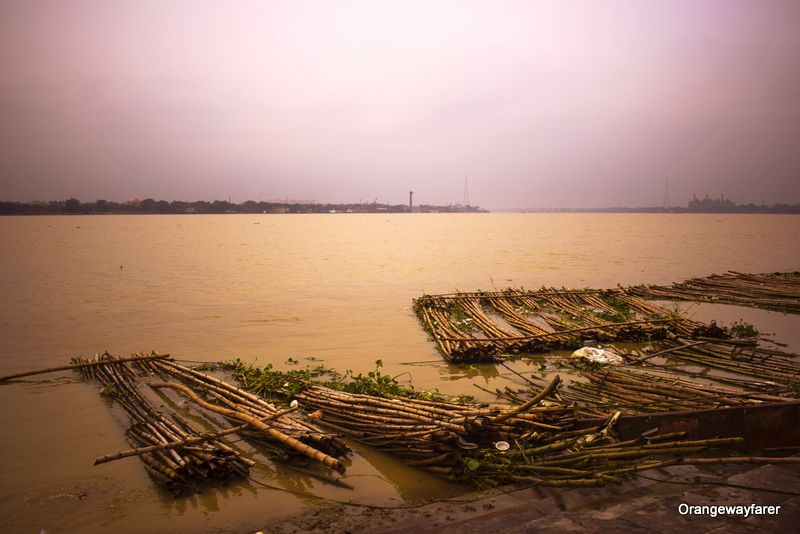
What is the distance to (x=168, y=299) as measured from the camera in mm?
12461

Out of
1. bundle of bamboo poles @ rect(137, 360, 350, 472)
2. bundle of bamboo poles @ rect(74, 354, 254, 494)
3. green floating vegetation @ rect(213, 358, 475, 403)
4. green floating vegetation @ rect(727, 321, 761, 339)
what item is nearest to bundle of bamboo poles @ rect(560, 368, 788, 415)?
green floating vegetation @ rect(213, 358, 475, 403)

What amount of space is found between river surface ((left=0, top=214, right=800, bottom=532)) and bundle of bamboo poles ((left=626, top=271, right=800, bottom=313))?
2.10ft

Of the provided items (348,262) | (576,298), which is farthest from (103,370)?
(348,262)

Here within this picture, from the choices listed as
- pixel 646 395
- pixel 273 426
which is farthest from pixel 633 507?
pixel 273 426

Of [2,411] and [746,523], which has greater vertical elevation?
[746,523]

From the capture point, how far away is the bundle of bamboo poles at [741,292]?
10.8 m

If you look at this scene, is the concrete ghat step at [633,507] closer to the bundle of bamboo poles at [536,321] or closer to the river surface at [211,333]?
the river surface at [211,333]

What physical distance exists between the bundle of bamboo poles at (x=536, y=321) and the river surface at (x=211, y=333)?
15.6 inches

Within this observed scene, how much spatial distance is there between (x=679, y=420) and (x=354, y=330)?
6419mm

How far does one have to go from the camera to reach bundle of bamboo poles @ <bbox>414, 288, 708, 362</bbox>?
7.36 m

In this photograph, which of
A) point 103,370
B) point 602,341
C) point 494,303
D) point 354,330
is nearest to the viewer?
point 103,370

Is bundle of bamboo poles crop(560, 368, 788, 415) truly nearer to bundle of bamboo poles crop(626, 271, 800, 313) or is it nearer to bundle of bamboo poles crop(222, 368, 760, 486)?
bundle of bamboo poles crop(222, 368, 760, 486)

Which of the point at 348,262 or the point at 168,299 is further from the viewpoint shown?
the point at 348,262

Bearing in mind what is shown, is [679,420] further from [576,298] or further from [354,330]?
[576,298]
